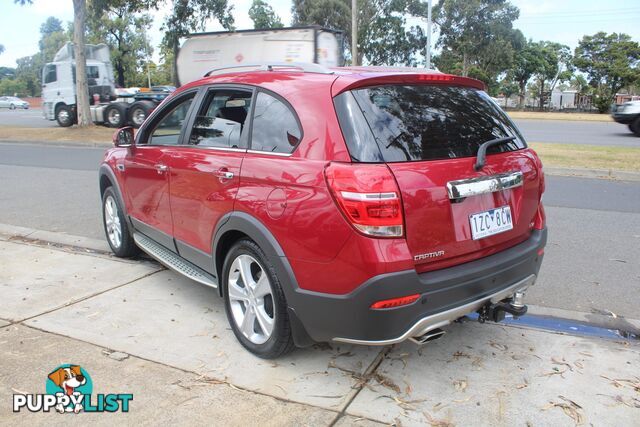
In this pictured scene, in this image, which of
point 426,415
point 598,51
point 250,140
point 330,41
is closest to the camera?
point 426,415

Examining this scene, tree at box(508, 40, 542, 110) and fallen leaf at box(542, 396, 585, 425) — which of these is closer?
fallen leaf at box(542, 396, 585, 425)

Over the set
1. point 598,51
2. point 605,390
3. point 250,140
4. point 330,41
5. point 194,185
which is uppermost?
point 598,51

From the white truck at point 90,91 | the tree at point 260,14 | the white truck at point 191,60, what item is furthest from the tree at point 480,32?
the white truck at point 191,60

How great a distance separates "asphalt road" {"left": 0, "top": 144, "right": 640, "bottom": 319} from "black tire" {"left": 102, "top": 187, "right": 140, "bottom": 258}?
959 millimetres

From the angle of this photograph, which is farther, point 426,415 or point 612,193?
point 612,193

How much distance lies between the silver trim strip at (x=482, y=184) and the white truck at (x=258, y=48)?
1272 centimetres

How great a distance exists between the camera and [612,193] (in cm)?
862

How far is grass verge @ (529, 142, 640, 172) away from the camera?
10508 millimetres

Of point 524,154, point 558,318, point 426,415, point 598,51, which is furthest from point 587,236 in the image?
point 598,51

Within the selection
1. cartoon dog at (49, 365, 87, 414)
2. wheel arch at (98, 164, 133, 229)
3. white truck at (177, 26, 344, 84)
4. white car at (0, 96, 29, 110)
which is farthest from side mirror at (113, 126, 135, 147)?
white car at (0, 96, 29, 110)

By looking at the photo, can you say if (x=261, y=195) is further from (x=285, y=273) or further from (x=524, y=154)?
(x=524, y=154)

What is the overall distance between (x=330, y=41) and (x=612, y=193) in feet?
34.5

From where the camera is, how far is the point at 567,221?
22.4ft

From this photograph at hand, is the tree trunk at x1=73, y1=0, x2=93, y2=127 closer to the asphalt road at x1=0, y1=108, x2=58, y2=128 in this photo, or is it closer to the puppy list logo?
the asphalt road at x1=0, y1=108, x2=58, y2=128
